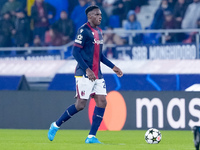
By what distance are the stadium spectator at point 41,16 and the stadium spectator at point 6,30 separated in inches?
29.9

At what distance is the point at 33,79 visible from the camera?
17.5 m

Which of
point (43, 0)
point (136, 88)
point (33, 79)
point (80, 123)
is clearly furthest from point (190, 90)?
point (43, 0)

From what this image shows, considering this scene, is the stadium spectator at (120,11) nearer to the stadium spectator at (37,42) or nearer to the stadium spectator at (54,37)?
the stadium spectator at (54,37)

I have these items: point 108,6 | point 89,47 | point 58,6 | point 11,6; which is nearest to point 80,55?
point 89,47

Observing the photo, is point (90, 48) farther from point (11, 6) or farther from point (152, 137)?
point (11, 6)

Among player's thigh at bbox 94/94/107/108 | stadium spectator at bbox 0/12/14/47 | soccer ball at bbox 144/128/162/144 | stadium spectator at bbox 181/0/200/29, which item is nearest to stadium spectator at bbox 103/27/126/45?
stadium spectator at bbox 181/0/200/29

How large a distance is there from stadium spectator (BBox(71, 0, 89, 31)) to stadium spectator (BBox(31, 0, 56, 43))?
110cm

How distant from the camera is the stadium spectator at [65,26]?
19.1m

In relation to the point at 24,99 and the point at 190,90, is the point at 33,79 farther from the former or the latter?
the point at 190,90

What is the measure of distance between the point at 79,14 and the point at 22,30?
197 cm

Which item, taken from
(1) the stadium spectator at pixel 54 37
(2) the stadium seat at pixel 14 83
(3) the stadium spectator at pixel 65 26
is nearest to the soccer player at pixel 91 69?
(2) the stadium seat at pixel 14 83

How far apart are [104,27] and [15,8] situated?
3.51m

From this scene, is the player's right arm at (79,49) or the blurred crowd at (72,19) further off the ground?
the player's right arm at (79,49)

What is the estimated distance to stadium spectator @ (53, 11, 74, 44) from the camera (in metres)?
19.1
